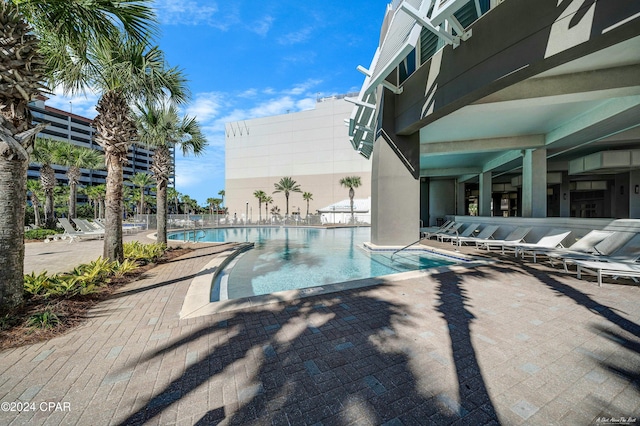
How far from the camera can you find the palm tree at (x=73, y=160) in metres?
17.4

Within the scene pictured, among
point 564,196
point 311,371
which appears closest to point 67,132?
point 311,371

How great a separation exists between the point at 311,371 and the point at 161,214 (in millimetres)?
10006


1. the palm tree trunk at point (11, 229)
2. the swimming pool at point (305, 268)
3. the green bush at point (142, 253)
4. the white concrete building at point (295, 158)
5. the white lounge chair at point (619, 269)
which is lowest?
the swimming pool at point (305, 268)

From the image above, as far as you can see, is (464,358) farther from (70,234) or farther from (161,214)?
(70,234)

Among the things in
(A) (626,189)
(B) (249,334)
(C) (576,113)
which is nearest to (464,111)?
(C) (576,113)

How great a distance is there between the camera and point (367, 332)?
2.99m

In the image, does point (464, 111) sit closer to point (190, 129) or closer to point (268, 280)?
point (268, 280)

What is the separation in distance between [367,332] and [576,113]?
11.8 metres

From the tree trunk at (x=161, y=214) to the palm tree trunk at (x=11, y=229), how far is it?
6.54 metres

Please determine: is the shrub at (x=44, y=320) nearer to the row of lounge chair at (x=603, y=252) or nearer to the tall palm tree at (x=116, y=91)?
the tall palm tree at (x=116, y=91)

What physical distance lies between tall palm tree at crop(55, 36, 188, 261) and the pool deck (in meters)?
3.16

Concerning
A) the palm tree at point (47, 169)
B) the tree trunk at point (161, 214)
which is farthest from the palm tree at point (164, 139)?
the palm tree at point (47, 169)

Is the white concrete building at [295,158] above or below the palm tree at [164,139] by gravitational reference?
above

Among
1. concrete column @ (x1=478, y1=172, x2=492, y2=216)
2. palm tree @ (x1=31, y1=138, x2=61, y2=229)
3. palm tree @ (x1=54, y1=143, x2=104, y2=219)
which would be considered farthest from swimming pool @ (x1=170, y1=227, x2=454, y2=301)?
palm tree @ (x1=54, y1=143, x2=104, y2=219)
